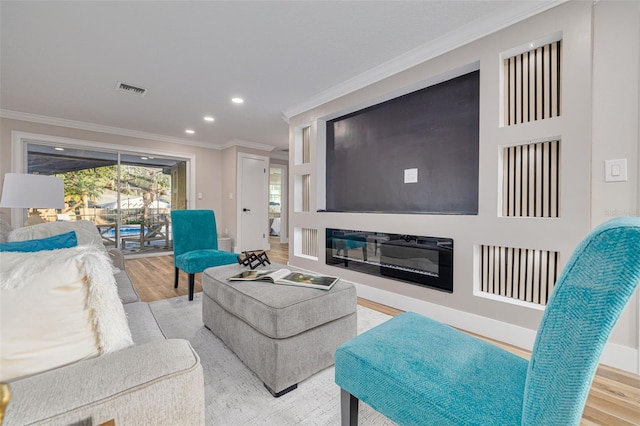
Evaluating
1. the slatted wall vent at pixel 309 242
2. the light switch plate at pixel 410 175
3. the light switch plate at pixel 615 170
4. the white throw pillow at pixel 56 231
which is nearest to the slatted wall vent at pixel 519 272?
the light switch plate at pixel 615 170

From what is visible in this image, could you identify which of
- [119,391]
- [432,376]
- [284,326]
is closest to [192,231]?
[284,326]

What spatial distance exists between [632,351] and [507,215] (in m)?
1.01

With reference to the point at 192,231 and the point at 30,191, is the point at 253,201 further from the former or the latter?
the point at 30,191

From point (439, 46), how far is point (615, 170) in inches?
61.5

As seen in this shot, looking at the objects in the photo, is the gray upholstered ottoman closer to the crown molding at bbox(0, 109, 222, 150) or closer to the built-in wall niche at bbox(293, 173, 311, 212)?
the built-in wall niche at bbox(293, 173, 311, 212)

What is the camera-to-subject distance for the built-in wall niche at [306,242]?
3711 mm

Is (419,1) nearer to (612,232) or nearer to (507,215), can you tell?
(507,215)

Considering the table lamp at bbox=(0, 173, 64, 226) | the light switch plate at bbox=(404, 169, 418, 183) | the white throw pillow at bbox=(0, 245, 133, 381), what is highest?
the light switch plate at bbox=(404, 169, 418, 183)

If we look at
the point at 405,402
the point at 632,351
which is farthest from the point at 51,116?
the point at 632,351

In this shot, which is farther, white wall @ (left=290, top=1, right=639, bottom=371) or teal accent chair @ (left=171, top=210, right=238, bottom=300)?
teal accent chair @ (left=171, top=210, right=238, bottom=300)

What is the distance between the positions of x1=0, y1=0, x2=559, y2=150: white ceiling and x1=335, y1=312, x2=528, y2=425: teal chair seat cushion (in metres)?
2.16

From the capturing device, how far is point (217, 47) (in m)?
2.43

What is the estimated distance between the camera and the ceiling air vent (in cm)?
318

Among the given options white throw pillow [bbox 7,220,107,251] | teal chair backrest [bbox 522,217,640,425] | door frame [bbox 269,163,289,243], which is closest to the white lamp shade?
white throw pillow [bbox 7,220,107,251]
